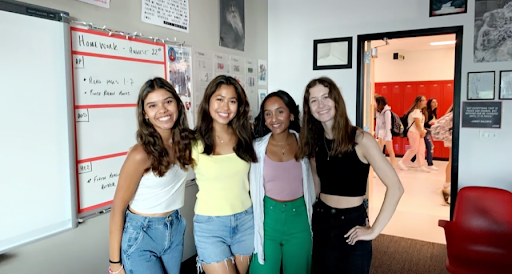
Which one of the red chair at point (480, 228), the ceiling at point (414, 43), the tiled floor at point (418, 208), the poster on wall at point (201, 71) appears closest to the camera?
the red chair at point (480, 228)

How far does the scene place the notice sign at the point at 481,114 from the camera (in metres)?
3.15

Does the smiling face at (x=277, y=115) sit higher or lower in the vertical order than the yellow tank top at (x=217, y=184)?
higher

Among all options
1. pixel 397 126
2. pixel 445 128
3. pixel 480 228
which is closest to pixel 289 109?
pixel 480 228

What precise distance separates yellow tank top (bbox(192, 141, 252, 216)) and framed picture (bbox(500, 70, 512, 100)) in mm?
2676

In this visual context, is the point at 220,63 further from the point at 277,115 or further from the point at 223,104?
the point at 223,104

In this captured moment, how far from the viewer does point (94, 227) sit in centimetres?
217

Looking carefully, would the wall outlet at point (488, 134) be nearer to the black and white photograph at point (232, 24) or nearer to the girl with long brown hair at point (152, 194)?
the black and white photograph at point (232, 24)

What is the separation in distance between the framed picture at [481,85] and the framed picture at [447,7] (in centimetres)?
58

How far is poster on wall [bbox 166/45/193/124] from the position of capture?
269 centimetres

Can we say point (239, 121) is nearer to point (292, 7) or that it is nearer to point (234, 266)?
point (234, 266)

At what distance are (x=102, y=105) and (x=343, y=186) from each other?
1.47 m

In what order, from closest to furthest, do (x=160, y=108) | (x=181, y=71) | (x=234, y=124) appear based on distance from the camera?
1. (x=160, y=108)
2. (x=234, y=124)
3. (x=181, y=71)

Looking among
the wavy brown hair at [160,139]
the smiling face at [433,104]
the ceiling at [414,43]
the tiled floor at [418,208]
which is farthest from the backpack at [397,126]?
the wavy brown hair at [160,139]

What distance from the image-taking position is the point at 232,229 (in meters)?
1.72
